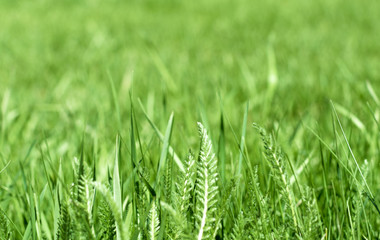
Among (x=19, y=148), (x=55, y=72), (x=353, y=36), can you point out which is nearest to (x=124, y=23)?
(x=55, y=72)

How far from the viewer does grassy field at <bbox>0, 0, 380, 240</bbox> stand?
0.79 m

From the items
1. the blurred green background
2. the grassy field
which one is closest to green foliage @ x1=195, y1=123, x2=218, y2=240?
the grassy field

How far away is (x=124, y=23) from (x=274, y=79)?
7.63ft

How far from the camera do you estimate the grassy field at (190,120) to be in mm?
794

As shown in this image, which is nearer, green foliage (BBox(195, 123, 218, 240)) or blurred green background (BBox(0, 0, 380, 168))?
green foliage (BBox(195, 123, 218, 240))

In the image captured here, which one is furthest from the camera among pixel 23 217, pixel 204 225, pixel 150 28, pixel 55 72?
pixel 150 28

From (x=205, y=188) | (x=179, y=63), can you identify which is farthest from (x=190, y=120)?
(x=179, y=63)

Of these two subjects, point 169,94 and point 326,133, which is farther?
point 169,94

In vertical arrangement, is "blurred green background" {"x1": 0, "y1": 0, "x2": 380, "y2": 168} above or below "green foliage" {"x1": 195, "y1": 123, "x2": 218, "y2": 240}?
above

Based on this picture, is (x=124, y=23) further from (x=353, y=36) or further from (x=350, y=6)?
(x=350, y=6)

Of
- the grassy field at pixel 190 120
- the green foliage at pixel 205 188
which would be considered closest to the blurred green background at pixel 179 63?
the grassy field at pixel 190 120

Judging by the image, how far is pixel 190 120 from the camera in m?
1.76

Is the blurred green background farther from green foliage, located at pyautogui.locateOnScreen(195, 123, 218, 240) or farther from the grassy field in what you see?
green foliage, located at pyautogui.locateOnScreen(195, 123, 218, 240)

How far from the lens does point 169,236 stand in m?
0.77
